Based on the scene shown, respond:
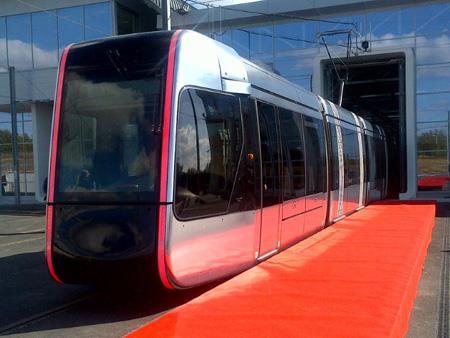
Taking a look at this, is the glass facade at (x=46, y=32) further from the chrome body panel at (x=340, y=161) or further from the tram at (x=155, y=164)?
the tram at (x=155, y=164)

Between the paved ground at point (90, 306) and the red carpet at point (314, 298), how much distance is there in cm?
40

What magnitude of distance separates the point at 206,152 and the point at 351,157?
8.38 metres

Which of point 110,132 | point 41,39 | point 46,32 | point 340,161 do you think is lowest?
point 340,161

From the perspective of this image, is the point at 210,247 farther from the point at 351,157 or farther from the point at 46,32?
the point at 46,32

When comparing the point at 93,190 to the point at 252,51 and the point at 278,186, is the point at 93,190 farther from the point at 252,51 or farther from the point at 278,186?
the point at 252,51

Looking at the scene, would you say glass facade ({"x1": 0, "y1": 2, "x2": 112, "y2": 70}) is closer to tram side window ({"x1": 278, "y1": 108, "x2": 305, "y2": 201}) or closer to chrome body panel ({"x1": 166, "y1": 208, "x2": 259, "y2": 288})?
tram side window ({"x1": 278, "y1": 108, "x2": 305, "y2": 201})

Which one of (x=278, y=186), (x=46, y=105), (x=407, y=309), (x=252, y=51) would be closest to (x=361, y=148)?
(x=278, y=186)

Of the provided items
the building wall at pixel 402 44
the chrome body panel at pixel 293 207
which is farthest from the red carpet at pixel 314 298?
the building wall at pixel 402 44

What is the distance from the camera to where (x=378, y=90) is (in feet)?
94.0

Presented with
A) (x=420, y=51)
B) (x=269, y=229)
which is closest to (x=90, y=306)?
(x=269, y=229)

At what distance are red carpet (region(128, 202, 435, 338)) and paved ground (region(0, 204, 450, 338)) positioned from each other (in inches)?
15.6

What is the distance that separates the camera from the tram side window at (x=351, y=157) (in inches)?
507

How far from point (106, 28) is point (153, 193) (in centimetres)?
2340

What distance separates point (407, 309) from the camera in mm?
5051
